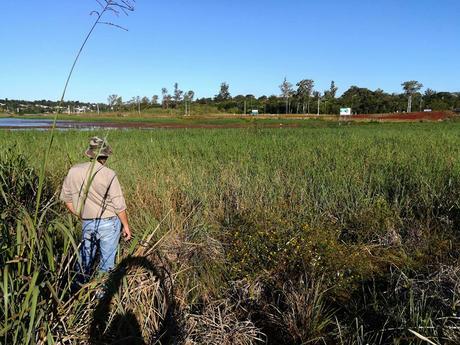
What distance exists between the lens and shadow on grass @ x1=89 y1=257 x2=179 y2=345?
237 centimetres

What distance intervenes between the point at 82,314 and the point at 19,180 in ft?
8.53

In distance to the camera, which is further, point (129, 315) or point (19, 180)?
point (19, 180)

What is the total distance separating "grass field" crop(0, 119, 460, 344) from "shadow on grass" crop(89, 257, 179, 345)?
0.01 metres

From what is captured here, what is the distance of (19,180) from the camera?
4.36 metres

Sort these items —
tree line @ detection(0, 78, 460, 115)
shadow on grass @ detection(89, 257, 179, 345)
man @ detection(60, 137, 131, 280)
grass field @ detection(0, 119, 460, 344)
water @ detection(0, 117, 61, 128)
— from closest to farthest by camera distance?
1. grass field @ detection(0, 119, 460, 344)
2. shadow on grass @ detection(89, 257, 179, 345)
3. man @ detection(60, 137, 131, 280)
4. water @ detection(0, 117, 61, 128)
5. tree line @ detection(0, 78, 460, 115)

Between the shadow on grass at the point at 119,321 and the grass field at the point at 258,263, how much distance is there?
0.01m

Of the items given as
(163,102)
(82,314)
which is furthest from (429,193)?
(163,102)

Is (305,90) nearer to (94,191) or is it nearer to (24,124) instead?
(24,124)

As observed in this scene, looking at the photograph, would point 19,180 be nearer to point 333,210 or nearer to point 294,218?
point 294,218

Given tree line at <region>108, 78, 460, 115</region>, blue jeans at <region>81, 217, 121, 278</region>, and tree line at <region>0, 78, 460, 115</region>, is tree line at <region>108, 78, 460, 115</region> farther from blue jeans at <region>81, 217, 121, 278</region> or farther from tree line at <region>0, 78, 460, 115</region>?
blue jeans at <region>81, 217, 121, 278</region>

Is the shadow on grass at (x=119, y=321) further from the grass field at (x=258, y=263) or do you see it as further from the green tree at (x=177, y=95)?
the green tree at (x=177, y=95)

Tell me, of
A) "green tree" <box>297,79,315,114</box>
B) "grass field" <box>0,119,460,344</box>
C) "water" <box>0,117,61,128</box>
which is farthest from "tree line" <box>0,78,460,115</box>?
"grass field" <box>0,119,460,344</box>

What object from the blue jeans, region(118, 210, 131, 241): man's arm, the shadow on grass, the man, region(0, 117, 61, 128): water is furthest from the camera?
region(0, 117, 61, 128): water

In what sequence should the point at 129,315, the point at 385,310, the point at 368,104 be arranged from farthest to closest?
the point at 368,104 < the point at 385,310 < the point at 129,315
